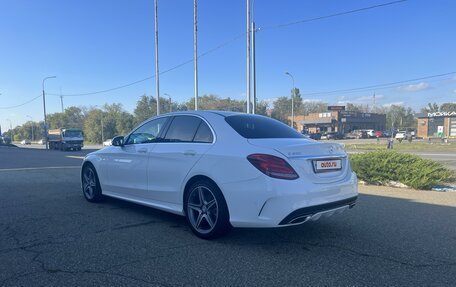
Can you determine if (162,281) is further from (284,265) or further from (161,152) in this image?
(161,152)

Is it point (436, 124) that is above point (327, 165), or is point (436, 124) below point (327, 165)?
above

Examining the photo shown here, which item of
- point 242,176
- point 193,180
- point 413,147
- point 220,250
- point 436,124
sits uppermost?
point 436,124

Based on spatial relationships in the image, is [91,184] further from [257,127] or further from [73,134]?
[73,134]

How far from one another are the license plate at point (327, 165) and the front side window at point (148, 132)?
2483mm

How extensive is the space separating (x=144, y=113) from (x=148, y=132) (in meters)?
92.2

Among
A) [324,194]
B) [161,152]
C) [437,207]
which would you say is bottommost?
[437,207]

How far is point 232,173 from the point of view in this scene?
398 cm

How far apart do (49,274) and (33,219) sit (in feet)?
8.03

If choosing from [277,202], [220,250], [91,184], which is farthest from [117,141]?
[277,202]

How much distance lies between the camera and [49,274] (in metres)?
3.39

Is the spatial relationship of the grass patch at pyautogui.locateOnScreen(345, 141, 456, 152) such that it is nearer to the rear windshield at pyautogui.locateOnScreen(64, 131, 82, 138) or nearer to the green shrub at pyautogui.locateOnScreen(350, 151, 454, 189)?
the green shrub at pyautogui.locateOnScreen(350, 151, 454, 189)

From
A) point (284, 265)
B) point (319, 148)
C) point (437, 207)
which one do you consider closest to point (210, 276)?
point (284, 265)

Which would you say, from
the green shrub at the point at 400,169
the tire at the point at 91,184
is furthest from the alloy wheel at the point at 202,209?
the green shrub at the point at 400,169

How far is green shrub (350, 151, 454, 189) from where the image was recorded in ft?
27.3
